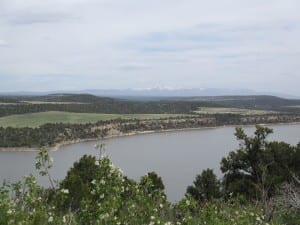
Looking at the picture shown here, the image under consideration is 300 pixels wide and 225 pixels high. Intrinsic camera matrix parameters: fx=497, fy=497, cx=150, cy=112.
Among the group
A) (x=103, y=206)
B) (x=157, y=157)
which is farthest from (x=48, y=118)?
(x=103, y=206)

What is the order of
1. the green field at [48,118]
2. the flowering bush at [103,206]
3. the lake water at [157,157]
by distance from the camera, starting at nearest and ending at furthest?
the flowering bush at [103,206], the lake water at [157,157], the green field at [48,118]

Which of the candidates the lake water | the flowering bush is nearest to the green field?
the lake water

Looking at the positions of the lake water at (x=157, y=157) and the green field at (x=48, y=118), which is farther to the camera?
the green field at (x=48, y=118)

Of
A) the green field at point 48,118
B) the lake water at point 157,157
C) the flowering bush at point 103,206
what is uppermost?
the flowering bush at point 103,206

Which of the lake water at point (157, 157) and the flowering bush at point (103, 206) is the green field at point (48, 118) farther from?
the flowering bush at point (103, 206)

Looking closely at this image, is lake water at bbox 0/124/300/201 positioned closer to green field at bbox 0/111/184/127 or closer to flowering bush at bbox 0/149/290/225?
green field at bbox 0/111/184/127

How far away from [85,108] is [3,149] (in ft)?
146

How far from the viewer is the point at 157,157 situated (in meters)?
49.7

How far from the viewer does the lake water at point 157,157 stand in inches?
1451

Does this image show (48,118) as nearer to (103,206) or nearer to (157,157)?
(157,157)

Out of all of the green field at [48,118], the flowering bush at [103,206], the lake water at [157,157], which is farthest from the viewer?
the green field at [48,118]

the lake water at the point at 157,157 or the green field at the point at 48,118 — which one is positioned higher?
the green field at the point at 48,118

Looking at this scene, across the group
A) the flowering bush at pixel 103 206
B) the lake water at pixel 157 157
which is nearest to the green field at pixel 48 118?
the lake water at pixel 157 157

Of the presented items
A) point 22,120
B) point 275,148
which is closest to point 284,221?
point 275,148
